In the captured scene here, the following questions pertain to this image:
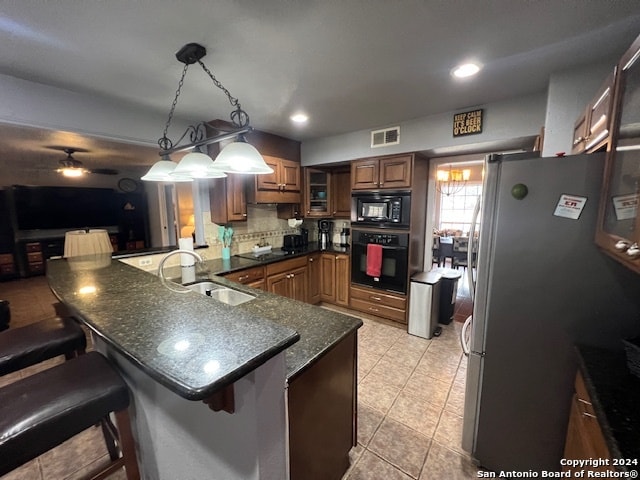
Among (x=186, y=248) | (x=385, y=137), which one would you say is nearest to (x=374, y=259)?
(x=385, y=137)

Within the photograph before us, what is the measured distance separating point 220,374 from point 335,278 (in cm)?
309

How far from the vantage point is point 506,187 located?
1292 mm

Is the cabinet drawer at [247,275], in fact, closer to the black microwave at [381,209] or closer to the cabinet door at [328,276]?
the cabinet door at [328,276]

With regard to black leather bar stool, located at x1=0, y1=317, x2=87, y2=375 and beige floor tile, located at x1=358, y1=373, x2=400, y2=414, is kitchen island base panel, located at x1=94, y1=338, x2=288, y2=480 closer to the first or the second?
black leather bar stool, located at x1=0, y1=317, x2=87, y2=375

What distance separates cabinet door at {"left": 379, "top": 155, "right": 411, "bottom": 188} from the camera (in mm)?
2875

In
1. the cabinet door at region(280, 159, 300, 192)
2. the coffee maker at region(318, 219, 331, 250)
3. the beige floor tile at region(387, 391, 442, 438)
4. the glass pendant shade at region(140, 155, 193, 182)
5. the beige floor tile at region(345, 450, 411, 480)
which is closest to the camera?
the beige floor tile at region(345, 450, 411, 480)

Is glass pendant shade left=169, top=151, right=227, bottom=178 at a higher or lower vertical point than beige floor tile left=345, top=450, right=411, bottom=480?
higher

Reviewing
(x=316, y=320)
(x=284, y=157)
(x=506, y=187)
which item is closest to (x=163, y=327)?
(x=316, y=320)

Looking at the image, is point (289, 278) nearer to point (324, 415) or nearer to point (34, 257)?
point (324, 415)

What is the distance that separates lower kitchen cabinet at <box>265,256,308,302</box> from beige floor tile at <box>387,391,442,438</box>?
169 centimetres

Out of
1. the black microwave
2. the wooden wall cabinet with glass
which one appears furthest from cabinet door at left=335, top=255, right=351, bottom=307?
the wooden wall cabinet with glass

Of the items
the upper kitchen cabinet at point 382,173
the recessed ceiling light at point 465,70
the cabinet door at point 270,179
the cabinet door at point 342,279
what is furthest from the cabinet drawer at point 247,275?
the recessed ceiling light at point 465,70

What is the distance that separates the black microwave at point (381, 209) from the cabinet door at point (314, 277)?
30.4 inches

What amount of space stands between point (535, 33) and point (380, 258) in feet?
→ 7.30
